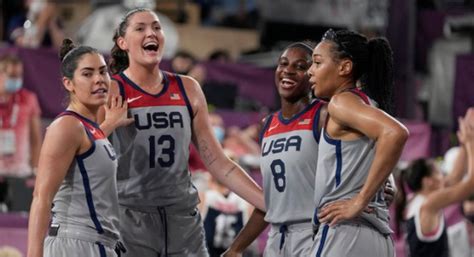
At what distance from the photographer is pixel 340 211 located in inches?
229

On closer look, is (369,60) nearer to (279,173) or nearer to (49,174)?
(279,173)

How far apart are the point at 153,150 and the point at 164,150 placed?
2.4 inches

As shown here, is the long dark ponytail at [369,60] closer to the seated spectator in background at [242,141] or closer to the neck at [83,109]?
the neck at [83,109]

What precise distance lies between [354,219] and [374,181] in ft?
0.98

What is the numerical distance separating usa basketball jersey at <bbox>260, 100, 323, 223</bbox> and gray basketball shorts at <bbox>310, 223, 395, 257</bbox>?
0.62 m

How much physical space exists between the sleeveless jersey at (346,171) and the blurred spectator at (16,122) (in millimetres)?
5767

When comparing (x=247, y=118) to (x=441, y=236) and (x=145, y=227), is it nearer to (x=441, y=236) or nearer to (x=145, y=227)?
(x=441, y=236)

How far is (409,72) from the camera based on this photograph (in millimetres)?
14320

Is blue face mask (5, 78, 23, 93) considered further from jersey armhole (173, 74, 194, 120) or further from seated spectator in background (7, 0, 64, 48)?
jersey armhole (173, 74, 194, 120)


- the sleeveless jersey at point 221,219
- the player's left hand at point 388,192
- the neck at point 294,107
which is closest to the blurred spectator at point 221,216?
the sleeveless jersey at point 221,219

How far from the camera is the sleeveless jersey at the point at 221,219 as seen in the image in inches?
412

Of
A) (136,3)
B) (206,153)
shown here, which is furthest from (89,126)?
(136,3)

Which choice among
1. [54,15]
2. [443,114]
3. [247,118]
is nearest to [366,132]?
[247,118]

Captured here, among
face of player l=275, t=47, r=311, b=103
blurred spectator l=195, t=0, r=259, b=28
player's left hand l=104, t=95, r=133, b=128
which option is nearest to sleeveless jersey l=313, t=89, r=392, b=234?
face of player l=275, t=47, r=311, b=103
